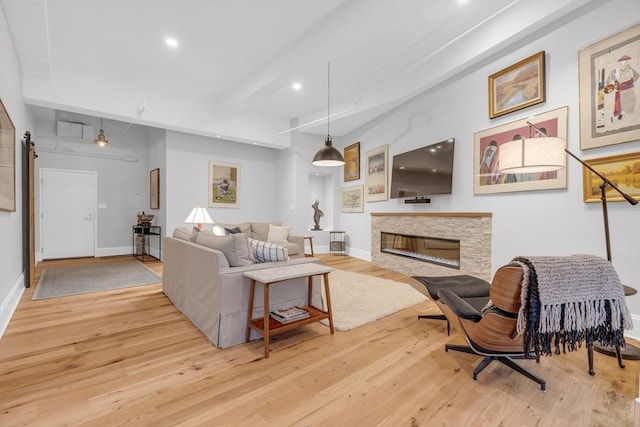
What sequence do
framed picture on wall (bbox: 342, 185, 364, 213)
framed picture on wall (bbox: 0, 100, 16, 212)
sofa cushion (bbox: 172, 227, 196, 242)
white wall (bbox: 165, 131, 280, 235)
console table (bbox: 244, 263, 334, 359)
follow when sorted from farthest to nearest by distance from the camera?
framed picture on wall (bbox: 342, 185, 364, 213), white wall (bbox: 165, 131, 280, 235), sofa cushion (bbox: 172, 227, 196, 242), framed picture on wall (bbox: 0, 100, 16, 212), console table (bbox: 244, 263, 334, 359)

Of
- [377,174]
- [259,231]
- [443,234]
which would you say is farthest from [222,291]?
[377,174]

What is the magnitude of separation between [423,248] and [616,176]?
2549 millimetres

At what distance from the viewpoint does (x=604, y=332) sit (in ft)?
5.31

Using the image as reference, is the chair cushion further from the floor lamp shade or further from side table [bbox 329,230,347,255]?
side table [bbox 329,230,347,255]

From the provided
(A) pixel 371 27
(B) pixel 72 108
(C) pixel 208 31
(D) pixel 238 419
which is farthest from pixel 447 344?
(B) pixel 72 108

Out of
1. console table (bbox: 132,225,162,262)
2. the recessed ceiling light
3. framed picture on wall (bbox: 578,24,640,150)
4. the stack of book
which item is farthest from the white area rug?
console table (bbox: 132,225,162,262)

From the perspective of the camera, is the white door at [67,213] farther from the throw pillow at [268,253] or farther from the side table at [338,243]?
the throw pillow at [268,253]

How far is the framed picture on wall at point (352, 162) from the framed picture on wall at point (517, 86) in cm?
308

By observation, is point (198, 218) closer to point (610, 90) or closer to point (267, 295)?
point (267, 295)

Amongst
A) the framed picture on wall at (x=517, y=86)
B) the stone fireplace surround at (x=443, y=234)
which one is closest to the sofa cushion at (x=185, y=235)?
the stone fireplace surround at (x=443, y=234)

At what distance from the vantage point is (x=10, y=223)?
2.98 m

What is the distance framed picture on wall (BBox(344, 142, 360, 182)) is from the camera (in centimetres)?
641

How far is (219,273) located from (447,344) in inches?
74.3

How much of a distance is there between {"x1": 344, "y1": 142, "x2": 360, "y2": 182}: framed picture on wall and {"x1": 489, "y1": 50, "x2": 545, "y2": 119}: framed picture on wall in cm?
308
